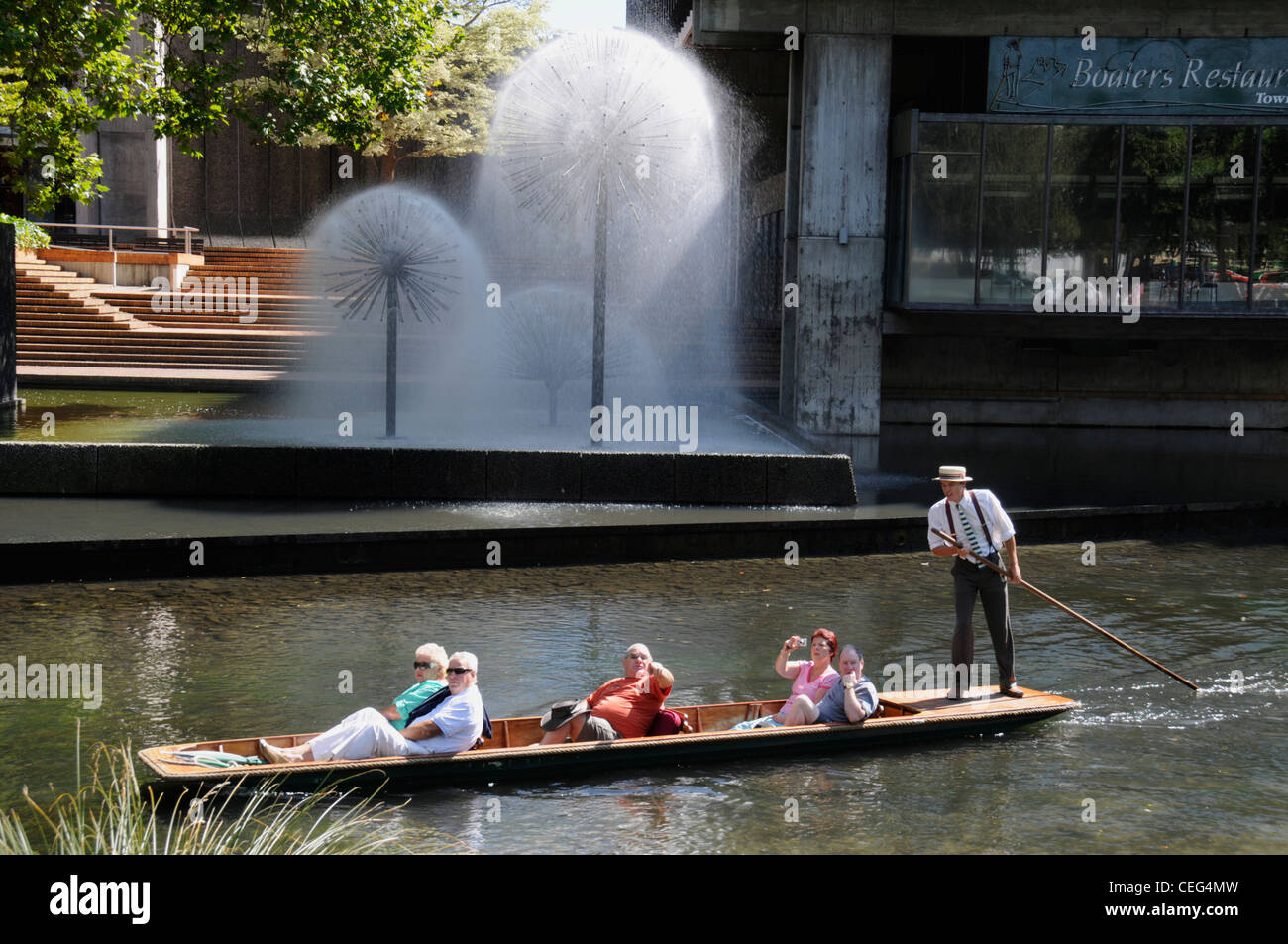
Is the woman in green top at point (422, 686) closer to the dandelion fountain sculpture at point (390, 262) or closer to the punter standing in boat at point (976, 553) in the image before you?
the punter standing in boat at point (976, 553)

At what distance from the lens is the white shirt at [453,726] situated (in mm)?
7844

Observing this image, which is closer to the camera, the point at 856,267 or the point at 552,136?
the point at 552,136

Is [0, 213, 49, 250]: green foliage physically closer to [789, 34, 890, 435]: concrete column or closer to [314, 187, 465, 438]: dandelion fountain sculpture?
[314, 187, 465, 438]: dandelion fountain sculpture

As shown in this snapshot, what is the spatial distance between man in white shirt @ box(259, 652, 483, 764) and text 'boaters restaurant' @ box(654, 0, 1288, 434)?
16904 mm

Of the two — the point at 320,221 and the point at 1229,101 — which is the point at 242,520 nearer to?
the point at 1229,101

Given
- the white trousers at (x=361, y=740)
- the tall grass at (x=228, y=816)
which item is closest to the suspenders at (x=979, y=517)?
the white trousers at (x=361, y=740)

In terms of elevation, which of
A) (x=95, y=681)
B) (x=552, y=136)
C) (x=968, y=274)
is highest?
(x=552, y=136)

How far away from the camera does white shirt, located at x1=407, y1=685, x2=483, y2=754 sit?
784cm

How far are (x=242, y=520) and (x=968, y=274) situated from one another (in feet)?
47.1

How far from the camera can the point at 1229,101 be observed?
24.3 m

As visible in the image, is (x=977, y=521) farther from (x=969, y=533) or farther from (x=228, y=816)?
(x=228, y=816)
